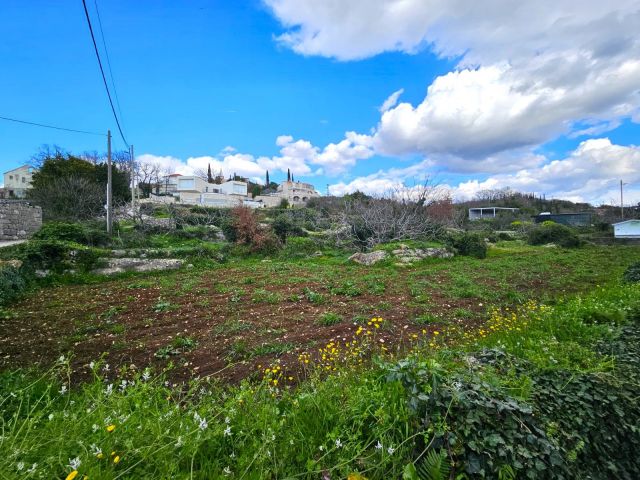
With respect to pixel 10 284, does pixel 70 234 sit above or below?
above

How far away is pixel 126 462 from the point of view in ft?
A: 4.33

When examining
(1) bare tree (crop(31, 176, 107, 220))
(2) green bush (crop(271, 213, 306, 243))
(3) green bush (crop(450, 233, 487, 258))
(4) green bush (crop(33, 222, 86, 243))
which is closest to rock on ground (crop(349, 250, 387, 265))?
(3) green bush (crop(450, 233, 487, 258))

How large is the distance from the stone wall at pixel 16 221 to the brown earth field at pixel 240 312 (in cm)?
1116

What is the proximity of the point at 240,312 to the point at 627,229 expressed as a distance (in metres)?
35.0

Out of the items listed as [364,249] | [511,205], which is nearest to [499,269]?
[364,249]

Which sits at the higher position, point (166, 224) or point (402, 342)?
point (166, 224)

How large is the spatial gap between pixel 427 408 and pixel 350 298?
221 inches

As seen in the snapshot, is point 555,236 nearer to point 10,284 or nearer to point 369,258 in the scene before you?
point 369,258

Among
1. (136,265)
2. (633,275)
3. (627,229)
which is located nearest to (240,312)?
(136,265)

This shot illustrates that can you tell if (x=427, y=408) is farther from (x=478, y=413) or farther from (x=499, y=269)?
(x=499, y=269)

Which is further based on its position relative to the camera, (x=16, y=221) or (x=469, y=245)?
(x=16, y=221)

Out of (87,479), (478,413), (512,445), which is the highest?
(87,479)

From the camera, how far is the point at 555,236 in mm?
22312

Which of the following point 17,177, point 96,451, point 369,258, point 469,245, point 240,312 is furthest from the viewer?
point 17,177
